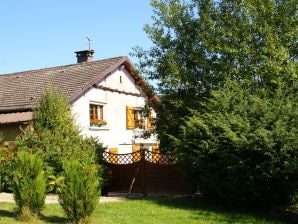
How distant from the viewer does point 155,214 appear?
35.9 ft

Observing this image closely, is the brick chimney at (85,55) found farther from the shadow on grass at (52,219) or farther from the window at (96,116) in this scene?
the shadow on grass at (52,219)

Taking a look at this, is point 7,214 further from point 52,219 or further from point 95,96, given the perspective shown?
point 95,96

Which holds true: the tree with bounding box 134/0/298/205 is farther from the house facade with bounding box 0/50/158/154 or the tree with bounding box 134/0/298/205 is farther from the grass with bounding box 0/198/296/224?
the house facade with bounding box 0/50/158/154

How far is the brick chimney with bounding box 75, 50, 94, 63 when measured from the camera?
30562 millimetres

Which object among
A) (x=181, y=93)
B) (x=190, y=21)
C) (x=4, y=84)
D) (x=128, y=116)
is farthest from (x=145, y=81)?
(x=4, y=84)

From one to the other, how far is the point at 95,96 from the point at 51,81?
2684 mm

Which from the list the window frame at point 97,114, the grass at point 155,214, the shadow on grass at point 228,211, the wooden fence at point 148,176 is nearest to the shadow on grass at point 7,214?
the grass at point 155,214

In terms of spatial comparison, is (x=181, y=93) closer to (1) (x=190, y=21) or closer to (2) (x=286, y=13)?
(1) (x=190, y=21)

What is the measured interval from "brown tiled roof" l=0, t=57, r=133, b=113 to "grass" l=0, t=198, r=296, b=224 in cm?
1150

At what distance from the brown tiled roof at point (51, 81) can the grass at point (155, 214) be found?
11.5 metres

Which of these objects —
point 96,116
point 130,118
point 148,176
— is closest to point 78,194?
point 148,176

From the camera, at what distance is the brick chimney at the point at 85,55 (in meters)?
30.6

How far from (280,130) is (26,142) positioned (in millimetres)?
8480

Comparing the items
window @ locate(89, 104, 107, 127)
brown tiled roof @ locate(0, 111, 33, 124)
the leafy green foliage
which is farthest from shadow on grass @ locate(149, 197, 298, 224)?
window @ locate(89, 104, 107, 127)
